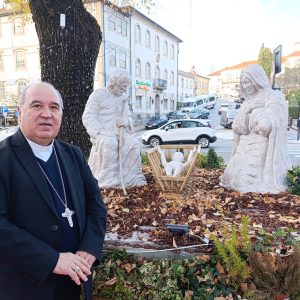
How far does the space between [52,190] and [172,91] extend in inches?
1749

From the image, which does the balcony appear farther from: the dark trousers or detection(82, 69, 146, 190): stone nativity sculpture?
the dark trousers

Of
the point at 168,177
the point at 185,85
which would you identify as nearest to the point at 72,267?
the point at 168,177

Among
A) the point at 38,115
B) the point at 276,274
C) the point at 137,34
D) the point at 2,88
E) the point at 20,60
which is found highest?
the point at 137,34

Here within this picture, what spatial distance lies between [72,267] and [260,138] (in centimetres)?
403

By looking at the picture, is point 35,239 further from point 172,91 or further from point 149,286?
point 172,91

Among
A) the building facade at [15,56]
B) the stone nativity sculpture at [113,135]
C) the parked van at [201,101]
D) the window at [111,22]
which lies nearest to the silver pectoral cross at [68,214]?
the stone nativity sculpture at [113,135]

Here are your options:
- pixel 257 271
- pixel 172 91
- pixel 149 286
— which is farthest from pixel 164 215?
pixel 172 91

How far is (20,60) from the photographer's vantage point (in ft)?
102

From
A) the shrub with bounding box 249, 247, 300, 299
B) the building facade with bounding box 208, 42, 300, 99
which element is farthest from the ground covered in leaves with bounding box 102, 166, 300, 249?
the building facade with bounding box 208, 42, 300, 99

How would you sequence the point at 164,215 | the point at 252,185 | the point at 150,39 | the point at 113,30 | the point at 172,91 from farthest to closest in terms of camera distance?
the point at 172,91 < the point at 150,39 < the point at 113,30 < the point at 252,185 < the point at 164,215

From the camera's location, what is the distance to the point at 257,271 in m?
2.65

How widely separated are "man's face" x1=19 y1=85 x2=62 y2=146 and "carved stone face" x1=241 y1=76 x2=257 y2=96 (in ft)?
12.5

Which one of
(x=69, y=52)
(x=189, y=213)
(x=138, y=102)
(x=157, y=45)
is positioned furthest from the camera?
(x=157, y=45)

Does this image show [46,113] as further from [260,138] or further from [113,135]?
[260,138]
